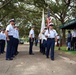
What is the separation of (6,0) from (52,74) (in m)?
17.9

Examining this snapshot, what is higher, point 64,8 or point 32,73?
point 64,8

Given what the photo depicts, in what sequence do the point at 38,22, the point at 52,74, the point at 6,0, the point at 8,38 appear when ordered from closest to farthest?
1. the point at 52,74
2. the point at 8,38
3. the point at 6,0
4. the point at 38,22

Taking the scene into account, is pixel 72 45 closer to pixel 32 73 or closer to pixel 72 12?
pixel 32 73

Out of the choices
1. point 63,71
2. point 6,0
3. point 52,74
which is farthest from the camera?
point 6,0

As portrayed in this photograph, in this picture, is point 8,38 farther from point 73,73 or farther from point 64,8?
point 64,8

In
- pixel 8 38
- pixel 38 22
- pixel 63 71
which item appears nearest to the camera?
pixel 63 71

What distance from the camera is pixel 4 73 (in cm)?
807

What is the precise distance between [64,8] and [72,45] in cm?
1250

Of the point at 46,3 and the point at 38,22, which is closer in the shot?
the point at 46,3

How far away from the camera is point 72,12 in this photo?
3622 cm

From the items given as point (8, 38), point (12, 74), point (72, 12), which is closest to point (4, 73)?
point (12, 74)

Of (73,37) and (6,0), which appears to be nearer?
(73,37)

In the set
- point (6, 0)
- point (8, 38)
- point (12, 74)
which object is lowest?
point (12, 74)

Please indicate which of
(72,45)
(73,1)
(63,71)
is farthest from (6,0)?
(63,71)
